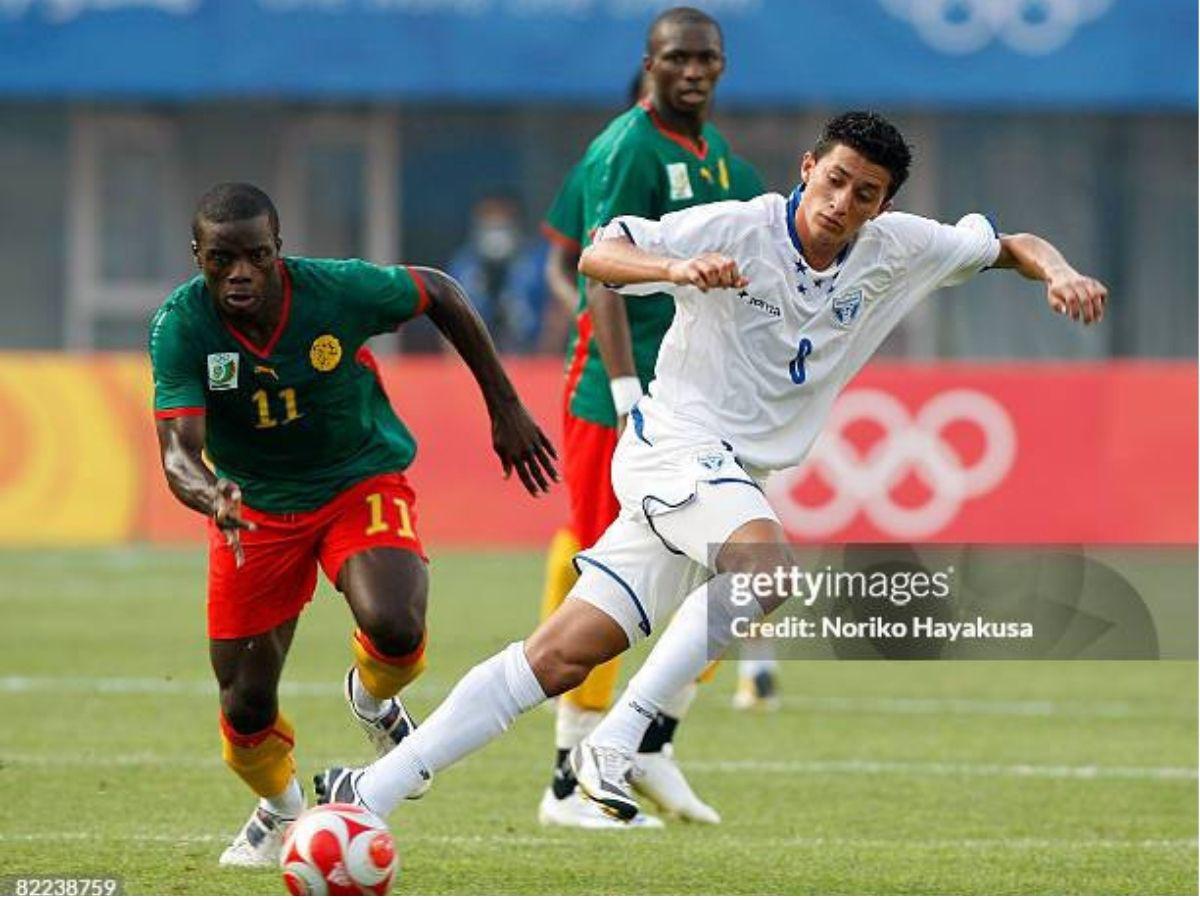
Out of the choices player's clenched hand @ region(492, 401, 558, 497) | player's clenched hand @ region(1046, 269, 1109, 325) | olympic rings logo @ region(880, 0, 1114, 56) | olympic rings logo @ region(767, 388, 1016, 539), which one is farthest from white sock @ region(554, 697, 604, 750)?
olympic rings logo @ region(880, 0, 1114, 56)

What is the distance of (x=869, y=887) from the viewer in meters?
7.52

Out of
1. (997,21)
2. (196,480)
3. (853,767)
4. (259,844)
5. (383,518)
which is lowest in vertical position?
(853,767)

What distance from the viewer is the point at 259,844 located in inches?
314

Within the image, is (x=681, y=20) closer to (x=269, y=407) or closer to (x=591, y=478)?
(x=591, y=478)

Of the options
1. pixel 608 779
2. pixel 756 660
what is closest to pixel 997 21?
pixel 756 660

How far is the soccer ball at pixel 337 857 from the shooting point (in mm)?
6480

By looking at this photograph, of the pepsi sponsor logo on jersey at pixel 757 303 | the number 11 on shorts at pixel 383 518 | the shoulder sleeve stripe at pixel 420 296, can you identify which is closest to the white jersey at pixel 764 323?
the pepsi sponsor logo on jersey at pixel 757 303

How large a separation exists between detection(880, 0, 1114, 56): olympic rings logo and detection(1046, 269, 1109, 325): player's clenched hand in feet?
55.8

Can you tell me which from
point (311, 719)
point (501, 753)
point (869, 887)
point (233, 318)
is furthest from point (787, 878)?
point (311, 719)

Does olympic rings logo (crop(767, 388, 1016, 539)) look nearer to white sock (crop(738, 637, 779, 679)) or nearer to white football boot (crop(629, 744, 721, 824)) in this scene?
white sock (crop(738, 637, 779, 679))

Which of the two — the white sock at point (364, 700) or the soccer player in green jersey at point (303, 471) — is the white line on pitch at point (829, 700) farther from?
the soccer player in green jersey at point (303, 471)

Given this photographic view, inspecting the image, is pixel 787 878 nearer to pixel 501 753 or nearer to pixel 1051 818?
pixel 1051 818

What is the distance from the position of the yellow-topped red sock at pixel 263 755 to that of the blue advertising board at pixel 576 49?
642 inches

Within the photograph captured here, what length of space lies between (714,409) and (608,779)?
111 cm
